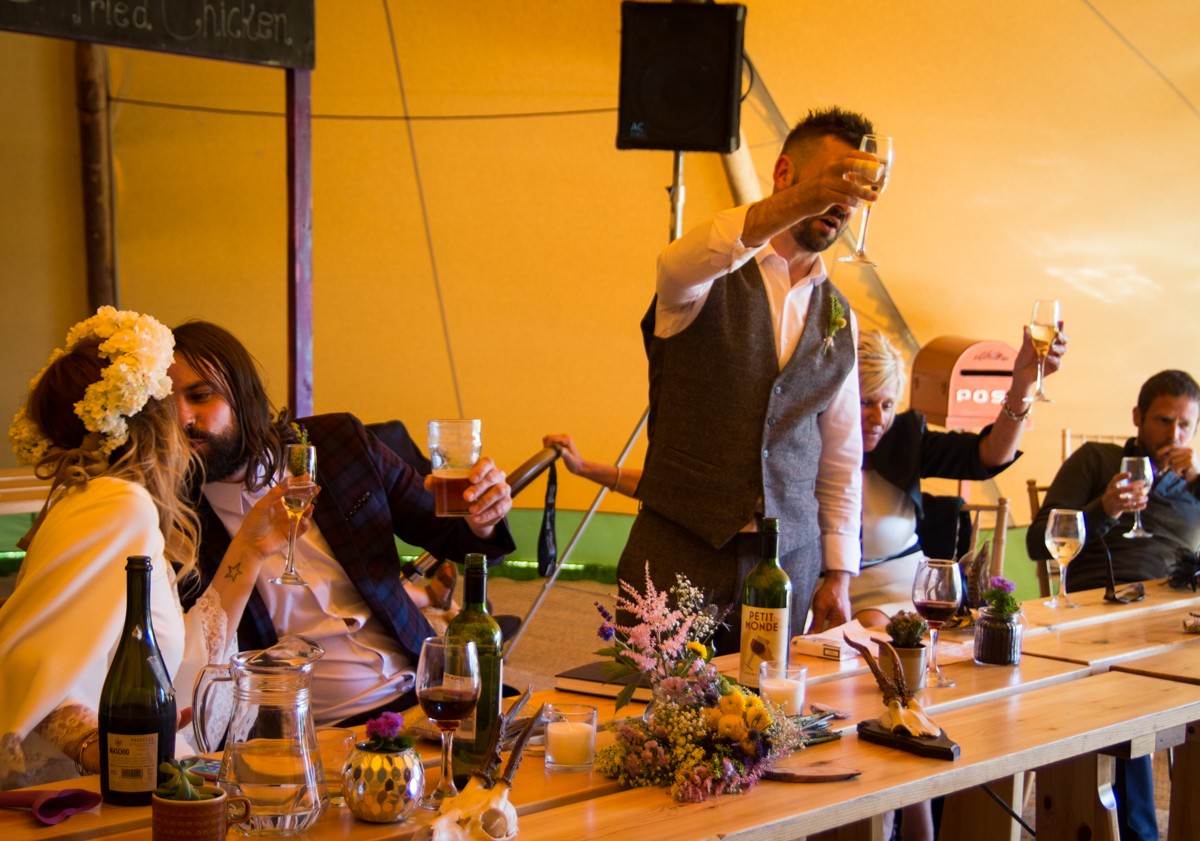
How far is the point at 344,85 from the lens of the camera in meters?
5.23

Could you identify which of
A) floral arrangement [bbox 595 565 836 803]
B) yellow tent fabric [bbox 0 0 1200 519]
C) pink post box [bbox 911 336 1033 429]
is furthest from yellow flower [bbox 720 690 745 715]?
yellow tent fabric [bbox 0 0 1200 519]

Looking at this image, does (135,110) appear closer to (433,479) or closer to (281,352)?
(281,352)

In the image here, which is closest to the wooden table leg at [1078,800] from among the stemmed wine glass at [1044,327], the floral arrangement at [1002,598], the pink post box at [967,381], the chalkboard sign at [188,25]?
the floral arrangement at [1002,598]

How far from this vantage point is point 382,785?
1019mm

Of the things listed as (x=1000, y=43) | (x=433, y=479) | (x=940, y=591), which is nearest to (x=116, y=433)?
(x=433, y=479)

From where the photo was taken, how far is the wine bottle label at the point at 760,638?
1397mm

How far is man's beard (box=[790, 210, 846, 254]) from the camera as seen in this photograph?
1933mm

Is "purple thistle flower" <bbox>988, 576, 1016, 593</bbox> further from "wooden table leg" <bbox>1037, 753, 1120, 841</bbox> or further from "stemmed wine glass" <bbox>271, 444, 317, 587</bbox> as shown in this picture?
"stemmed wine glass" <bbox>271, 444, 317, 587</bbox>

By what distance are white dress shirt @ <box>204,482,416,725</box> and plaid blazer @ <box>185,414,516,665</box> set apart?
0.02 m

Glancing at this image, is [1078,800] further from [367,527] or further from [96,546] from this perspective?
[96,546]

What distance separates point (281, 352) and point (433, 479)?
167 inches

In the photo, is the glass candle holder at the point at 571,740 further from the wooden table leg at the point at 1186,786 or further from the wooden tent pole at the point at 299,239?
the wooden tent pole at the point at 299,239

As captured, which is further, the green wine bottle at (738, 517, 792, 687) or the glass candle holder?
the green wine bottle at (738, 517, 792, 687)

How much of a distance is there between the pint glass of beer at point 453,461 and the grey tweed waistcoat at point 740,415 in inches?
24.3
